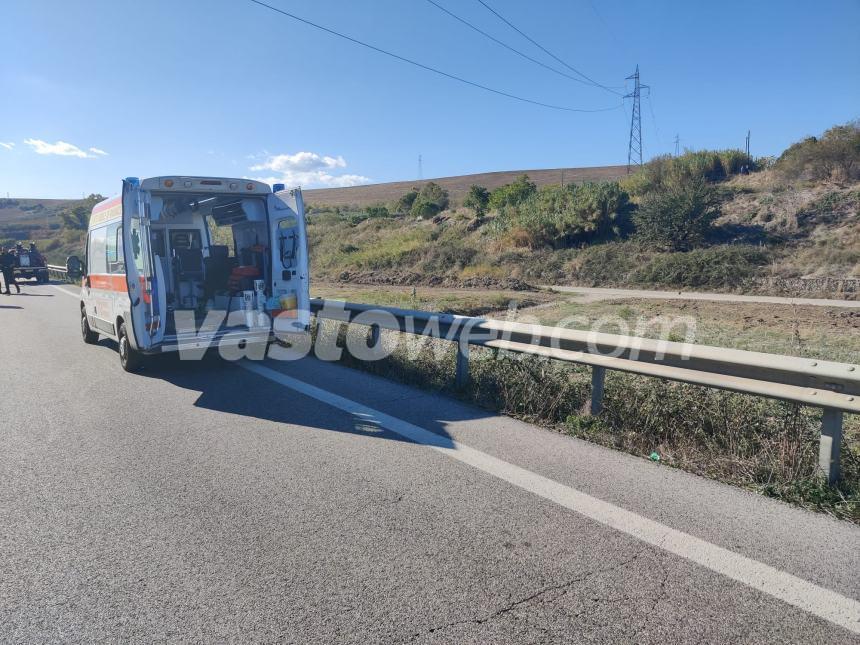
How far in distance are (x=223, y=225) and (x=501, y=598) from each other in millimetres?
9143

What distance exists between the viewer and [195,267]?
396 inches

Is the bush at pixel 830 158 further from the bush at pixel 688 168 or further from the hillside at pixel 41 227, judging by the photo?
the hillside at pixel 41 227

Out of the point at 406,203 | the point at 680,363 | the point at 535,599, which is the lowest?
the point at 535,599

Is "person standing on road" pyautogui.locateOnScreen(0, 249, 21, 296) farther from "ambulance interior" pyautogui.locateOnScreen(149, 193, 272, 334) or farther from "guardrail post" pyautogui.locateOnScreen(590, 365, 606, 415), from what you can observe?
"guardrail post" pyautogui.locateOnScreen(590, 365, 606, 415)

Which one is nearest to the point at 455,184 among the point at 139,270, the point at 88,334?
the point at 88,334

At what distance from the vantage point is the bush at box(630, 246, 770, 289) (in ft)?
61.8

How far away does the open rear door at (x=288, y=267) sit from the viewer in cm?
850

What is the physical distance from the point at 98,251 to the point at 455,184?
84.6m

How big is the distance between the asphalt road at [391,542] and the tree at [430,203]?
125ft

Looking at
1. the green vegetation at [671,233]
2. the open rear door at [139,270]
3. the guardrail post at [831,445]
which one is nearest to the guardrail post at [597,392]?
the guardrail post at [831,445]

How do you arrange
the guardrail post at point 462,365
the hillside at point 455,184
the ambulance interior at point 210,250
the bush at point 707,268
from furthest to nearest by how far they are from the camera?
the hillside at point 455,184 < the bush at point 707,268 < the ambulance interior at point 210,250 < the guardrail post at point 462,365

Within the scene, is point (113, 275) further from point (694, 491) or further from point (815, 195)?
point (815, 195)

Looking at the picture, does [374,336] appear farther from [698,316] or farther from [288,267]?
[698,316]

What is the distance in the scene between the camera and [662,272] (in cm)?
2033
